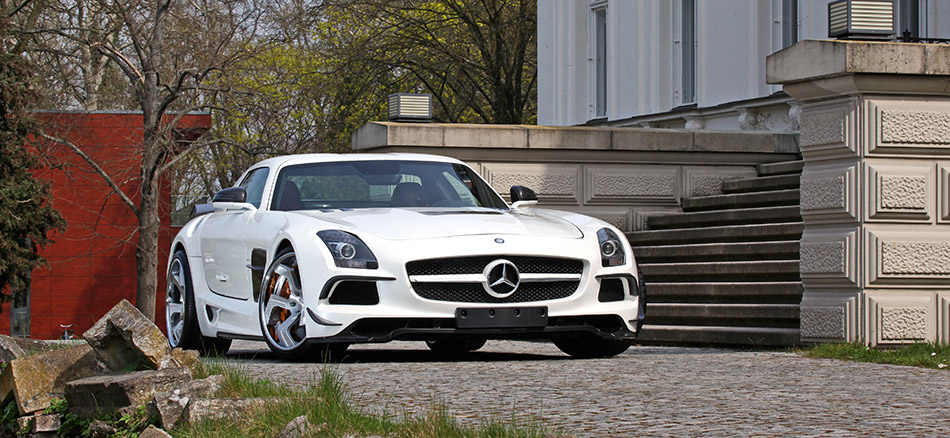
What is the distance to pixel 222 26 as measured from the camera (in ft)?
114

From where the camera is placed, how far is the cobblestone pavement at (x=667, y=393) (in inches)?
209

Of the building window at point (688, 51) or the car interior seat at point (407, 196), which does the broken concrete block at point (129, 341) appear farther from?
the building window at point (688, 51)

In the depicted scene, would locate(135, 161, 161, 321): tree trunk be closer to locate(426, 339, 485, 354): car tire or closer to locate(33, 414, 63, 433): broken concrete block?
locate(426, 339, 485, 354): car tire

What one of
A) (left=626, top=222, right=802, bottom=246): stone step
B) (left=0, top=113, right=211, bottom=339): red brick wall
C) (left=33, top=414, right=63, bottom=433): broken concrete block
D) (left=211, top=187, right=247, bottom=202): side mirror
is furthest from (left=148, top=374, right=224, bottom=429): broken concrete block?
(left=0, top=113, right=211, bottom=339): red brick wall

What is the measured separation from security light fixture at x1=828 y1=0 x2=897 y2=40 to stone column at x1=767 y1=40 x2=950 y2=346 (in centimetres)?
25

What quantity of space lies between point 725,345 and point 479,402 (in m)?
6.14

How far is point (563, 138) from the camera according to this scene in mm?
15203

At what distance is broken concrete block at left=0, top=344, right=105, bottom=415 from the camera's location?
28.9ft

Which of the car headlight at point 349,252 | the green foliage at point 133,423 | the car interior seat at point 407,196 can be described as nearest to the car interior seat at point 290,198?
the car interior seat at point 407,196

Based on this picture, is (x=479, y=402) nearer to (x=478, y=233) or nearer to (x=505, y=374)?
(x=505, y=374)

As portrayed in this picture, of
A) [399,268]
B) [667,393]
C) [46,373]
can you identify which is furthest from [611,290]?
[46,373]

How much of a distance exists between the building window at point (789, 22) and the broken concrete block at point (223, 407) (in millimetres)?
15350

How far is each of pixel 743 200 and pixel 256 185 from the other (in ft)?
21.2

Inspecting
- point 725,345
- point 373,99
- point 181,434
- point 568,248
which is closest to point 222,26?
point 373,99
